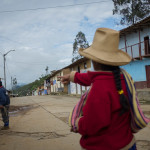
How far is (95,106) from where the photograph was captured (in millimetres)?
1347

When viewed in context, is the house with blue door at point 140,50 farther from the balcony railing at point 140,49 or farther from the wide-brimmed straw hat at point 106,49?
the wide-brimmed straw hat at point 106,49

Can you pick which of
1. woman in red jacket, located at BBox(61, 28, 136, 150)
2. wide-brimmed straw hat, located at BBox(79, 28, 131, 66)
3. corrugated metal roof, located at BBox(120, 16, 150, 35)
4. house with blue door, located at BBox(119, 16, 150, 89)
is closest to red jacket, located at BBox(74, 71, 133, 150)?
woman in red jacket, located at BBox(61, 28, 136, 150)

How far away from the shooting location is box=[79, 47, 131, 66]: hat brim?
1.48 m

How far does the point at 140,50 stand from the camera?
17344 millimetres

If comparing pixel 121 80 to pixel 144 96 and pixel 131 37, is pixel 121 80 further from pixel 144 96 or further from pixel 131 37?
pixel 131 37

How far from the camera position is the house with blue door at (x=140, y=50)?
16.8 m

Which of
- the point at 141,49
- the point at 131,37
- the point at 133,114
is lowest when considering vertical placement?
the point at 133,114

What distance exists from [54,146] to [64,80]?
272cm

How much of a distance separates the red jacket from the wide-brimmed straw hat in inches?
4.9

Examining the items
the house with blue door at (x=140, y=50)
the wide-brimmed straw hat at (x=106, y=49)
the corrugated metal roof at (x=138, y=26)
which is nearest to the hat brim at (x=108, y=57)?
the wide-brimmed straw hat at (x=106, y=49)

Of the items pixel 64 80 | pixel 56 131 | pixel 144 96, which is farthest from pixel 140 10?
pixel 64 80

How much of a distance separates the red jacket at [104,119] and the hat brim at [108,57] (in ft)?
0.31

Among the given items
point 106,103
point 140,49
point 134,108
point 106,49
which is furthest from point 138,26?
point 106,103

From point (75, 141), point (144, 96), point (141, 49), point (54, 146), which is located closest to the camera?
point (54, 146)
